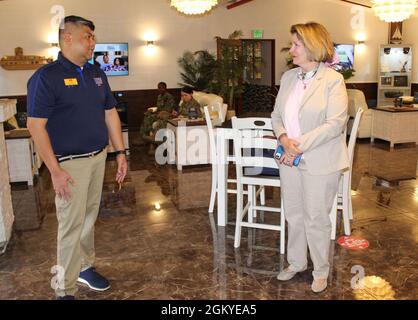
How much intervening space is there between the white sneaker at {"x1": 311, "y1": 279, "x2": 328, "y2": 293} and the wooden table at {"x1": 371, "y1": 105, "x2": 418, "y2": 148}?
5393 millimetres

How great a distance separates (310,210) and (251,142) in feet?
2.64

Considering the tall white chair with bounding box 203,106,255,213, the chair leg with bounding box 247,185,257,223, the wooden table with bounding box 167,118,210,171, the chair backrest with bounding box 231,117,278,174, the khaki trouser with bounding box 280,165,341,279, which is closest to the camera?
the khaki trouser with bounding box 280,165,341,279

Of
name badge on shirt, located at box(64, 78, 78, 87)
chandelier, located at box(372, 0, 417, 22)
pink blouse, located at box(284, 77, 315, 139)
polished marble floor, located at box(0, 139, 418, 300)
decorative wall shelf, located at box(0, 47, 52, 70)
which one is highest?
chandelier, located at box(372, 0, 417, 22)

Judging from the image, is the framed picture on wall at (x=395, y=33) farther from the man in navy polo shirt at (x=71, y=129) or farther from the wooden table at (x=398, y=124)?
the man in navy polo shirt at (x=71, y=129)

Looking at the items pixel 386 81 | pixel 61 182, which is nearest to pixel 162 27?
pixel 386 81

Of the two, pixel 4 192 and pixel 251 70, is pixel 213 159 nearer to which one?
pixel 4 192

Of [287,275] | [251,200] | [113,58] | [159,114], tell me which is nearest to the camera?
[287,275]

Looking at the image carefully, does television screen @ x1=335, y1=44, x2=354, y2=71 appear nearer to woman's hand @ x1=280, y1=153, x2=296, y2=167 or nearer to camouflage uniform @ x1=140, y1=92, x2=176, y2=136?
camouflage uniform @ x1=140, y1=92, x2=176, y2=136

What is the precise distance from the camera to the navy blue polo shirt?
2172 millimetres

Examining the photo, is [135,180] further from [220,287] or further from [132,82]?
[132,82]

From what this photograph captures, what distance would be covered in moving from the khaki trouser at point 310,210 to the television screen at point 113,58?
25.8 feet

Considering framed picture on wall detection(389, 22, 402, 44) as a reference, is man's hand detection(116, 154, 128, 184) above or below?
below

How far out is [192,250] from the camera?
332cm

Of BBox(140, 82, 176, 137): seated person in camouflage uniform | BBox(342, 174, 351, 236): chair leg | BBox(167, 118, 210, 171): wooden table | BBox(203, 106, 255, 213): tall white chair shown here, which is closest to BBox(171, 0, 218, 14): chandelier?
BBox(140, 82, 176, 137): seated person in camouflage uniform
